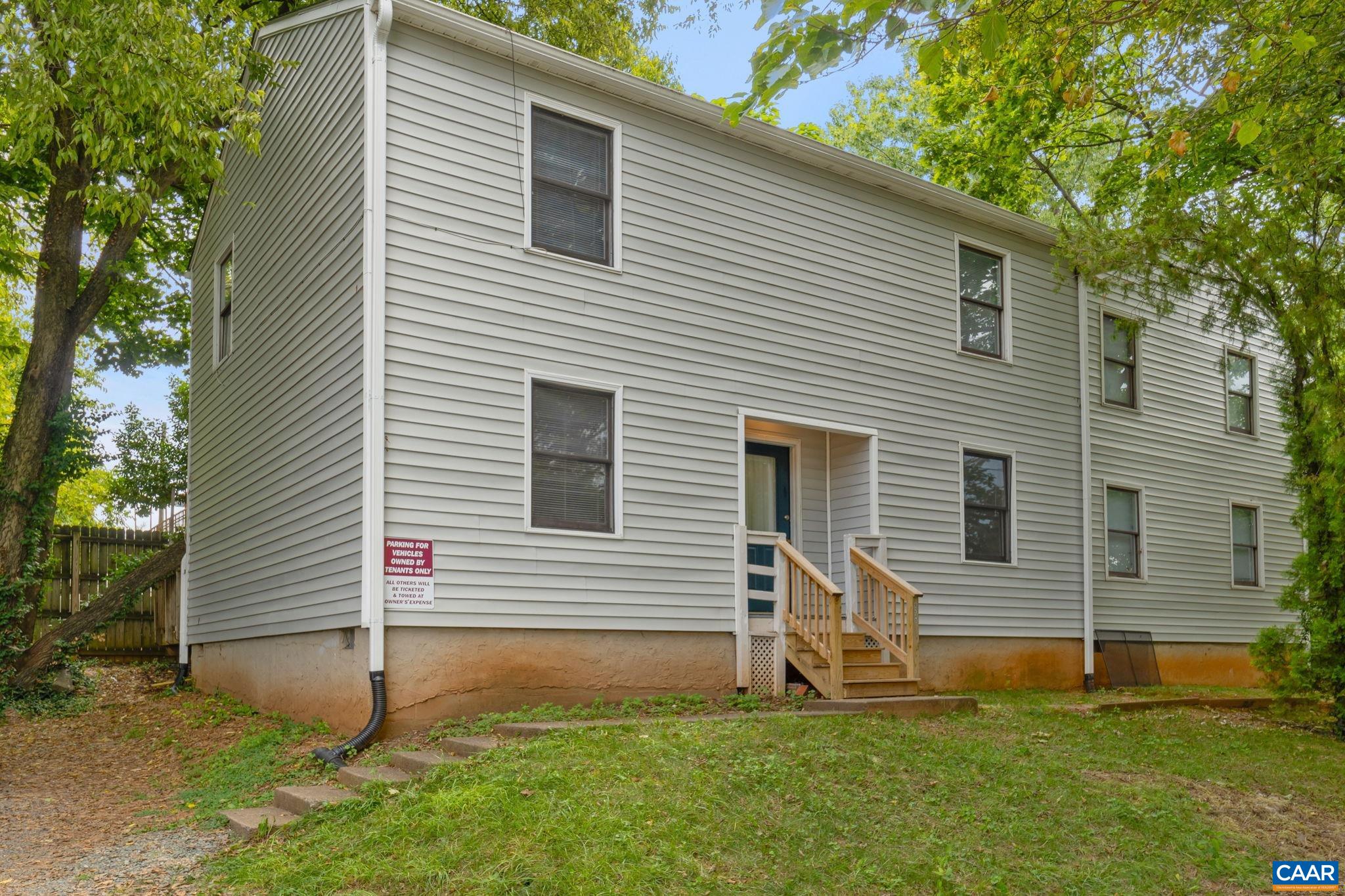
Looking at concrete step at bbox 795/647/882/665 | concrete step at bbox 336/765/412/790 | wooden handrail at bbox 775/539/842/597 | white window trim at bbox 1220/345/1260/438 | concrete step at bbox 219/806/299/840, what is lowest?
concrete step at bbox 219/806/299/840

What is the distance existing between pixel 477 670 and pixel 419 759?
1.53 metres

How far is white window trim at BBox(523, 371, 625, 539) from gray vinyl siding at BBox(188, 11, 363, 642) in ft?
Answer: 4.53

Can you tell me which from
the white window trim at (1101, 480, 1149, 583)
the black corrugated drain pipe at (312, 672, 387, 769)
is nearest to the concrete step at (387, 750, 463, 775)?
the black corrugated drain pipe at (312, 672, 387, 769)

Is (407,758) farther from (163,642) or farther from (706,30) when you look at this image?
(706,30)

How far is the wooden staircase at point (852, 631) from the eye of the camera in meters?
9.61

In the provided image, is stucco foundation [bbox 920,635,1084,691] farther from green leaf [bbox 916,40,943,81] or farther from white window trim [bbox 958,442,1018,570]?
green leaf [bbox 916,40,943,81]

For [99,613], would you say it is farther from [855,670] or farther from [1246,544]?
[1246,544]

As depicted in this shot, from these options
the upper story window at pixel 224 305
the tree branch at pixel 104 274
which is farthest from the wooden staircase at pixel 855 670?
the tree branch at pixel 104 274

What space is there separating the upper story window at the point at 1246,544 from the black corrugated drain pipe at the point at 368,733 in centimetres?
1338

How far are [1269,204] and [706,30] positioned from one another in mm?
11613

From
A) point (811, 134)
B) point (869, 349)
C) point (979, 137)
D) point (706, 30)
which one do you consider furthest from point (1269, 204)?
point (811, 134)

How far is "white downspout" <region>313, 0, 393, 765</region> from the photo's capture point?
8172 millimetres

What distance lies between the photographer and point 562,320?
9664 millimetres

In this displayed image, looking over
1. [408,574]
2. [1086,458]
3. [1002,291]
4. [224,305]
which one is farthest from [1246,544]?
[224,305]
